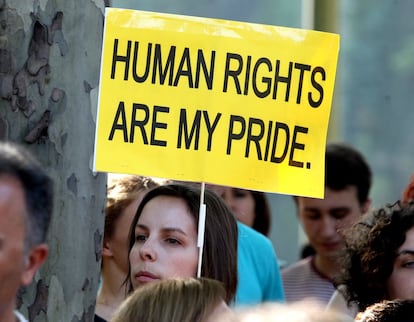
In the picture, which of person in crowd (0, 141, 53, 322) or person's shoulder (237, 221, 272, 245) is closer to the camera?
person in crowd (0, 141, 53, 322)

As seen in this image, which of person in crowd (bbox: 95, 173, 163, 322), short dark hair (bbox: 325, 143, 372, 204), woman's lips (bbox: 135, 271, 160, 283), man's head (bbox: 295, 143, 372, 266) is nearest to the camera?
woman's lips (bbox: 135, 271, 160, 283)

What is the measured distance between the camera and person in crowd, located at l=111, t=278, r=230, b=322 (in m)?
3.64

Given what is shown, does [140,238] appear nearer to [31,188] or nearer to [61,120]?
[61,120]

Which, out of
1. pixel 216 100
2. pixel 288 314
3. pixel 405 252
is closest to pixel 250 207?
pixel 405 252

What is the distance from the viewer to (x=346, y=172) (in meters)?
6.79

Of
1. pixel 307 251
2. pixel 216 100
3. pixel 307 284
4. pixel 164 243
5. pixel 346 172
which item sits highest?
pixel 216 100

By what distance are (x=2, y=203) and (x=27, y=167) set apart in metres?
0.10

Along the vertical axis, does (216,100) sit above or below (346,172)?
above

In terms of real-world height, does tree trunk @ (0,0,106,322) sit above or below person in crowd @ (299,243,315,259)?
above

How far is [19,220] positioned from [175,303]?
0.79 metres

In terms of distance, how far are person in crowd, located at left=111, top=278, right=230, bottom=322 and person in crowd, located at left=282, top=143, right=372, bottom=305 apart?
2.75 m

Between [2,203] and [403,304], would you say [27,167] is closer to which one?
[2,203]

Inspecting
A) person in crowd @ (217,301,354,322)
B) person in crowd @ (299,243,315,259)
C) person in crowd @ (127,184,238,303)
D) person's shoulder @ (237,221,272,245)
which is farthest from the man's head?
person in crowd @ (217,301,354,322)

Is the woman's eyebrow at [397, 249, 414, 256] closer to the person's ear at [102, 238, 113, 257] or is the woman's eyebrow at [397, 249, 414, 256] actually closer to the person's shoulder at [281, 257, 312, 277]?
the person's ear at [102, 238, 113, 257]
